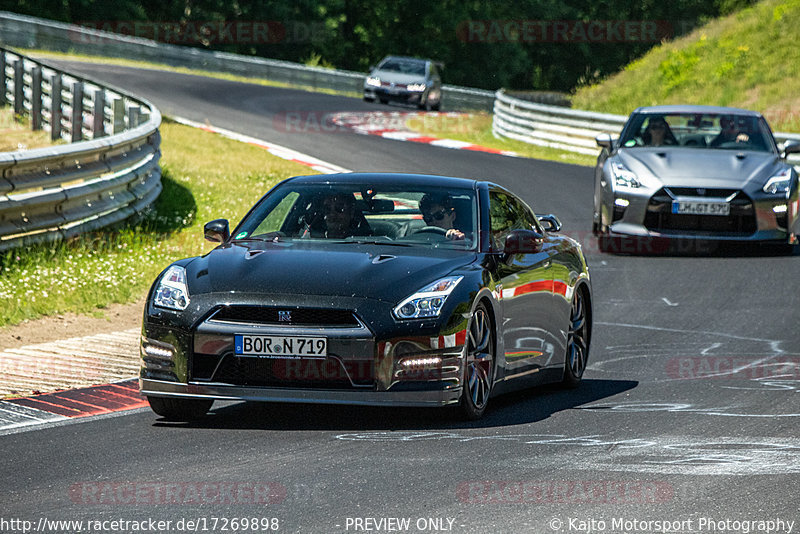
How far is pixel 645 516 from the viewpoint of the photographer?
529 centimetres

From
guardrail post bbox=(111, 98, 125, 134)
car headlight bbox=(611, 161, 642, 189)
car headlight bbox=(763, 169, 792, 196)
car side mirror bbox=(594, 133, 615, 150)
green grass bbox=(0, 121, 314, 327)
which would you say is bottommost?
green grass bbox=(0, 121, 314, 327)

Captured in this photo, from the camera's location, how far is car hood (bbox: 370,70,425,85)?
131 feet

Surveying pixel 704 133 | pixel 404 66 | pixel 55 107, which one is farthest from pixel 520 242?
pixel 404 66

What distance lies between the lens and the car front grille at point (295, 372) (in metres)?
6.95

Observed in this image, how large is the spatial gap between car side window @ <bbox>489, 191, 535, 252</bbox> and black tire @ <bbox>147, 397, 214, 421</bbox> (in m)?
1.90

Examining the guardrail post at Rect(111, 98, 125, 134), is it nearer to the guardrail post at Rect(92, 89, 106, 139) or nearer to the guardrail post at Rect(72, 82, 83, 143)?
the guardrail post at Rect(92, 89, 106, 139)

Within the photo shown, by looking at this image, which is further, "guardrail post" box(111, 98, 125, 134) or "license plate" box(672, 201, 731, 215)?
"guardrail post" box(111, 98, 125, 134)

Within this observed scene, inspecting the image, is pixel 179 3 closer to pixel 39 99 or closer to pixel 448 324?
pixel 39 99

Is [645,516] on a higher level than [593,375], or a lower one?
higher

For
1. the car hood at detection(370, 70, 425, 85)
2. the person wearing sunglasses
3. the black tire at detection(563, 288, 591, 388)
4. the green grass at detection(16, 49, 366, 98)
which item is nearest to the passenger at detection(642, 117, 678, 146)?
the black tire at detection(563, 288, 591, 388)

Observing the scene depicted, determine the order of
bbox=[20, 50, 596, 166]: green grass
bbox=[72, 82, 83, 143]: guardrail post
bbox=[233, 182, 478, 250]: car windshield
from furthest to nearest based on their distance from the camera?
bbox=[20, 50, 596, 166]: green grass, bbox=[72, 82, 83, 143]: guardrail post, bbox=[233, 182, 478, 250]: car windshield

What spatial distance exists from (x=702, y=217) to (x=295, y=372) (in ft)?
29.3

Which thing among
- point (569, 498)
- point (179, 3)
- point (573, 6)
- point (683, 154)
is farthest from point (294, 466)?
point (573, 6)

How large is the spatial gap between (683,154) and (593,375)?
648 centimetres
